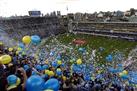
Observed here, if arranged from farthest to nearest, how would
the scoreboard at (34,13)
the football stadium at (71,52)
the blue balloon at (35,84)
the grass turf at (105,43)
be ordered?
the scoreboard at (34,13)
the grass turf at (105,43)
the football stadium at (71,52)
the blue balloon at (35,84)

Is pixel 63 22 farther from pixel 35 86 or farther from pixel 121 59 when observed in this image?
pixel 35 86

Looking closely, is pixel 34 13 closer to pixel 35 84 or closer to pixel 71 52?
pixel 71 52

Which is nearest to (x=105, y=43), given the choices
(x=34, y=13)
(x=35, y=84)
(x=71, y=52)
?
(x=71, y=52)

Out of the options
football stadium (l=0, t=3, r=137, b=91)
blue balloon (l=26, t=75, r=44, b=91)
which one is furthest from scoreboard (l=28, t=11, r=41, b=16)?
blue balloon (l=26, t=75, r=44, b=91)

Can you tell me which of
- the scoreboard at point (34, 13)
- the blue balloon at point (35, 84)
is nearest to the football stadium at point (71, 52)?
the blue balloon at point (35, 84)

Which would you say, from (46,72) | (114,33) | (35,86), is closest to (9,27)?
(114,33)

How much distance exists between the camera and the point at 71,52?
39.6 m

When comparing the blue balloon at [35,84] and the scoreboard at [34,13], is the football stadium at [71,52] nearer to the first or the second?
the blue balloon at [35,84]

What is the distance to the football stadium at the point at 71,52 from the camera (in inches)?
413

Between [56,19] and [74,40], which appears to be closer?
[74,40]

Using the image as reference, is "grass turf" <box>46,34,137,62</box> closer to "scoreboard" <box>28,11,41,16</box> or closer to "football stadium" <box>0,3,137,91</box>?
"football stadium" <box>0,3,137,91</box>

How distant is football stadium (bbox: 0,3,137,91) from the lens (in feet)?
34.4

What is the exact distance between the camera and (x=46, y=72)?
35.2 ft

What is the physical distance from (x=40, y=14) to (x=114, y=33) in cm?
2693
